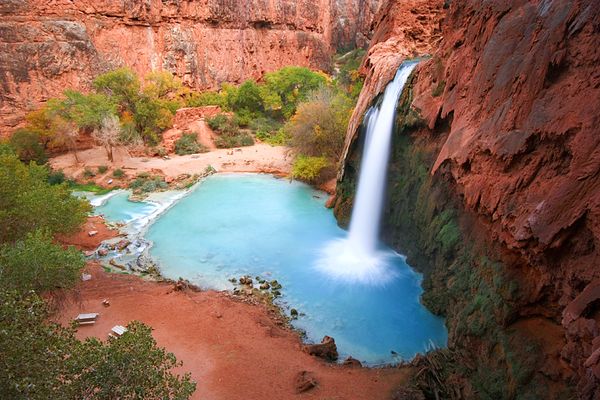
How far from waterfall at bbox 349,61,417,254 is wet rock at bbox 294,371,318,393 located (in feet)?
25.1

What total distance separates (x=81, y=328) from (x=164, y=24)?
31804 mm

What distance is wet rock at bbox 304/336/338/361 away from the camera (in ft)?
33.1

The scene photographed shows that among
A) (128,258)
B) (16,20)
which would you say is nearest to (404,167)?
(128,258)

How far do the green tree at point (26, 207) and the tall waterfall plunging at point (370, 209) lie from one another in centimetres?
886

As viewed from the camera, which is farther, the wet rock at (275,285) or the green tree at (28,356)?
the wet rock at (275,285)

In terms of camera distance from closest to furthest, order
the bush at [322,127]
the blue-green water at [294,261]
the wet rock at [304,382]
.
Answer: the wet rock at [304,382] → the blue-green water at [294,261] → the bush at [322,127]

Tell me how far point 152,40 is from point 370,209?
28.2m

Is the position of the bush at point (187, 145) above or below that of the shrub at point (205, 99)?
below

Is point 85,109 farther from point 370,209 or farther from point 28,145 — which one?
point 370,209

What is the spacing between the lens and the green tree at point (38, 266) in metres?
8.37

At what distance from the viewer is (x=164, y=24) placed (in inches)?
1387

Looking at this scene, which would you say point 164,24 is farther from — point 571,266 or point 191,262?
point 571,266

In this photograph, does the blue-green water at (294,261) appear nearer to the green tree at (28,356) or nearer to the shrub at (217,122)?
the green tree at (28,356)

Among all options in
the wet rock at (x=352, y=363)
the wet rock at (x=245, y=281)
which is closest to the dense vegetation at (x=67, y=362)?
the wet rock at (x=352, y=363)
